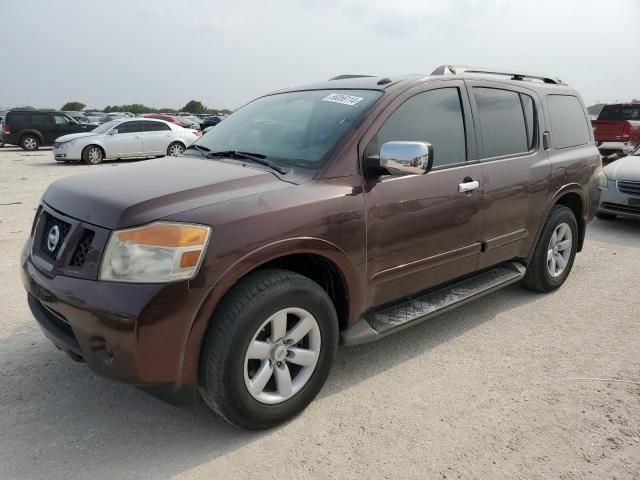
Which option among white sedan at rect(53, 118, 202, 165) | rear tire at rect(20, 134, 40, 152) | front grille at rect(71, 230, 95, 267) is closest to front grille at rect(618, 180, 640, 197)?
front grille at rect(71, 230, 95, 267)

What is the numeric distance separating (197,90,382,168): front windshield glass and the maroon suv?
15mm

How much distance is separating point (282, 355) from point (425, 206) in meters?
1.28

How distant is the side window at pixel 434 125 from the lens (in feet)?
10.7

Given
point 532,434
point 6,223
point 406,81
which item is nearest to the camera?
point 532,434

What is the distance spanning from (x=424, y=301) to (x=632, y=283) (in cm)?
278

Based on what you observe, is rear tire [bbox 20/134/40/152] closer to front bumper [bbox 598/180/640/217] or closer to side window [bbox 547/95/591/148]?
front bumper [bbox 598/180/640/217]

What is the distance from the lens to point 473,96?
3797 mm

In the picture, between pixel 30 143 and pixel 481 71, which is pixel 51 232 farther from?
pixel 30 143

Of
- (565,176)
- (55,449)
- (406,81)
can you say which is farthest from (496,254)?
(55,449)

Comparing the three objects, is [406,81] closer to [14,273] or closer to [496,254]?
[496,254]

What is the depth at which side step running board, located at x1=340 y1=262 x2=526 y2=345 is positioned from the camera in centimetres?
311

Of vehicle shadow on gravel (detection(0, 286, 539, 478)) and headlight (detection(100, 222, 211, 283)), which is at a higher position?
headlight (detection(100, 222, 211, 283))

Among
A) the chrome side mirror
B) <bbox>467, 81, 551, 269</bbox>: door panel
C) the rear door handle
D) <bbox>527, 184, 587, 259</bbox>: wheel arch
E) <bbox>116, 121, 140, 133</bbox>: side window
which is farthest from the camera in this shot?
<bbox>116, 121, 140, 133</bbox>: side window

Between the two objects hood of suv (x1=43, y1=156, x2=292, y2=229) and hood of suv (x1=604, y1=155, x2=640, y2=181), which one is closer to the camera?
hood of suv (x1=43, y1=156, x2=292, y2=229)
